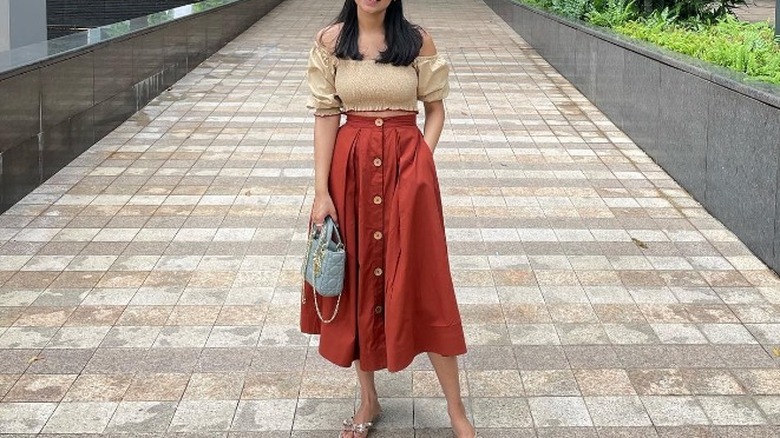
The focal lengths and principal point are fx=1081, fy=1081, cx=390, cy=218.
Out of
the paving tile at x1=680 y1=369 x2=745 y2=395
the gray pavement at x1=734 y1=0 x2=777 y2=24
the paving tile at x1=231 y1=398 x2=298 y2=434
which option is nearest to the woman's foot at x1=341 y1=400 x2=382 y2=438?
the paving tile at x1=231 y1=398 x2=298 y2=434

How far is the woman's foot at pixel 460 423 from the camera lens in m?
4.08

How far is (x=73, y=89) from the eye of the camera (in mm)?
9195

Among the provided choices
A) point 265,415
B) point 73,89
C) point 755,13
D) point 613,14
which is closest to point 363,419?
point 265,415

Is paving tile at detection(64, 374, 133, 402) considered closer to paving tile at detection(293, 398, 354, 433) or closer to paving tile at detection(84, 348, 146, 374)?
paving tile at detection(84, 348, 146, 374)

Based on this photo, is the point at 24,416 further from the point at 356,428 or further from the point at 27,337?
the point at 356,428

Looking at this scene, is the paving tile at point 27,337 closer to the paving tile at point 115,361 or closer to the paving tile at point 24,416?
the paving tile at point 115,361

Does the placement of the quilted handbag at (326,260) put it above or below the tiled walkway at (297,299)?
above

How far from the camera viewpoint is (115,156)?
9.48 meters

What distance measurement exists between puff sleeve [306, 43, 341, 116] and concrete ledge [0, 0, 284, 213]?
4.27 m

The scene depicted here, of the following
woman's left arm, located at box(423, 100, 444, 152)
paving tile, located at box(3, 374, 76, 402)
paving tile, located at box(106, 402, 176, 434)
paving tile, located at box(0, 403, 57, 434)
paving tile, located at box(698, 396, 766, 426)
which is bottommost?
paving tile, located at box(0, 403, 57, 434)

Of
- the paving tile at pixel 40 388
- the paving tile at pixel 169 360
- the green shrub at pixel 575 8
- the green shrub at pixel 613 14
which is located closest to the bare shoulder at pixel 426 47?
the paving tile at pixel 169 360

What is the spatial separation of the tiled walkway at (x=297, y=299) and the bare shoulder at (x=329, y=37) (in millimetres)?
1526

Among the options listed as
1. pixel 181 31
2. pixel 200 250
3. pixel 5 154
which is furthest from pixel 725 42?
pixel 181 31

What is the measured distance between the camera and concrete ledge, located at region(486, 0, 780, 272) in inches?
267
